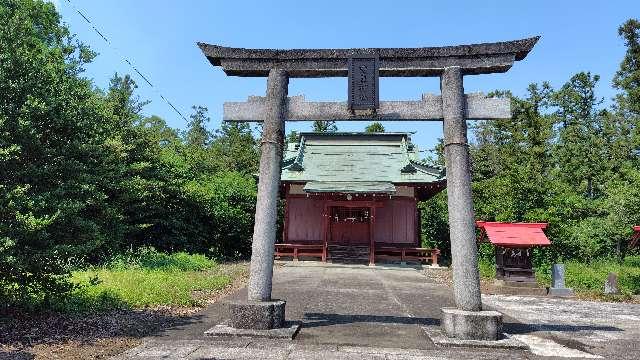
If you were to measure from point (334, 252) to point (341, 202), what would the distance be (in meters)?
2.30

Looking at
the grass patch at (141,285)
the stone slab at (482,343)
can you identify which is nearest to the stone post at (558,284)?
the stone slab at (482,343)

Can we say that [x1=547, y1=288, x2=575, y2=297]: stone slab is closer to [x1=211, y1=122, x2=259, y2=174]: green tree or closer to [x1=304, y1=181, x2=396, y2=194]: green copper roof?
[x1=304, y1=181, x2=396, y2=194]: green copper roof

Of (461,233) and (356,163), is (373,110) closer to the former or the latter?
(461,233)

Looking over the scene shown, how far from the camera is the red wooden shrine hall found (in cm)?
1175

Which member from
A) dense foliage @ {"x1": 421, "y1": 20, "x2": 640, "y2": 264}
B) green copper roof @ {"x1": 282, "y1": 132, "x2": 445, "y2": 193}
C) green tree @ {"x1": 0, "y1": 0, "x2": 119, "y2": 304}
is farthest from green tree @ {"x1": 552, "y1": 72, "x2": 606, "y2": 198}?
green tree @ {"x1": 0, "y1": 0, "x2": 119, "y2": 304}

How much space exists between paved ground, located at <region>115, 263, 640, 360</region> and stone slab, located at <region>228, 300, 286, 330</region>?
1.17 feet

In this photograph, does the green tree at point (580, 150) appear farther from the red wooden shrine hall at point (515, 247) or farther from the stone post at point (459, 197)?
the stone post at point (459, 197)

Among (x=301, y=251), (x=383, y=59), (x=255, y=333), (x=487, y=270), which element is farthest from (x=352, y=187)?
(x=255, y=333)

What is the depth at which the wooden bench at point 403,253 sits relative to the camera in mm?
18906

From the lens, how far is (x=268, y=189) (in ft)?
21.5

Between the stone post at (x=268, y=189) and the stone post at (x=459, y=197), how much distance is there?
2.62 metres

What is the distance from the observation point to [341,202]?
Result: 19.0m

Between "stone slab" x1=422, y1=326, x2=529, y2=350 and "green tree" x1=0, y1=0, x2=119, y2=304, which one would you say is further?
"green tree" x1=0, y1=0, x2=119, y2=304

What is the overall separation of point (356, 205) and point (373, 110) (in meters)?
12.4
